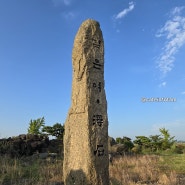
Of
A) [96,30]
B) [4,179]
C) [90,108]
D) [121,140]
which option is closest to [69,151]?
[90,108]

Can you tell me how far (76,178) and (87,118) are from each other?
1554 millimetres

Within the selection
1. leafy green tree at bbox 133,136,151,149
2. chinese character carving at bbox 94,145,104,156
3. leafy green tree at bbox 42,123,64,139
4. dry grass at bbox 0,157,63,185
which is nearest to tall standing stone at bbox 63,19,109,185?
chinese character carving at bbox 94,145,104,156

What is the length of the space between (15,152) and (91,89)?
29.4 feet

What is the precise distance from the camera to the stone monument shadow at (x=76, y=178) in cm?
670

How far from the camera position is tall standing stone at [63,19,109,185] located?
671cm

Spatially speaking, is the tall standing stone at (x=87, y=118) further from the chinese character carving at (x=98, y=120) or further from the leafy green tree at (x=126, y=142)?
the leafy green tree at (x=126, y=142)

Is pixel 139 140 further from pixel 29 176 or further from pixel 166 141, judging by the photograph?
pixel 29 176

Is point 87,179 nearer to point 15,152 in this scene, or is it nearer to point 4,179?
point 4,179

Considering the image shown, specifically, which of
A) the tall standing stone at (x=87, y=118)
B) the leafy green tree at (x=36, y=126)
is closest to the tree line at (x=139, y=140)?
the leafy green tree at (x=36, y=126)

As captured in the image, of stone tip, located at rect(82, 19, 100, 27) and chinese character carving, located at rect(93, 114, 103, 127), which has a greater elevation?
stone tip, located at rect(82, 19, 100, 27)

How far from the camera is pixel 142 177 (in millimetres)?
8773

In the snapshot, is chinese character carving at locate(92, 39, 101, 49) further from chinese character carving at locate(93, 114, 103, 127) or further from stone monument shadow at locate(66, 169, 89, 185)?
stone monument shadow at locate(66, 169, 89, 185)

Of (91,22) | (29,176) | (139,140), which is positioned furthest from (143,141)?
(91,22)

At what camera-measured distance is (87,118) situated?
22.3 feet
